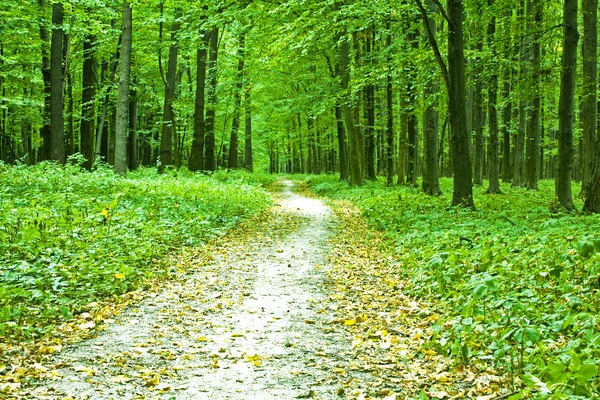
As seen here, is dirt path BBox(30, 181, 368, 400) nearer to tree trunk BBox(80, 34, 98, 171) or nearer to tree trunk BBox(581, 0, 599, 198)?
tree trunk BBox(581, 0, 599, 198)

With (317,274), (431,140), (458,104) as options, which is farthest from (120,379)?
(431,140)

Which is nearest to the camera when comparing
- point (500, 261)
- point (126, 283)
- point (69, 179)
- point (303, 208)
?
point (500, 261)

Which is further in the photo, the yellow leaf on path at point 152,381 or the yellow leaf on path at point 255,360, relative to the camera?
the yellow leaf on path at point 255,360

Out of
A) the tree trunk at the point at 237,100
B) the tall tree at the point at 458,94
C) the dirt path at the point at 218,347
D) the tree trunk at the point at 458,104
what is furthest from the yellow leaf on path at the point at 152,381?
the tree trunk at the point at 237,100

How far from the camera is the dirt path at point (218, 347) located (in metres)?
4.35

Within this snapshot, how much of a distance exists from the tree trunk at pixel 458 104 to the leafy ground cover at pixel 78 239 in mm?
6492

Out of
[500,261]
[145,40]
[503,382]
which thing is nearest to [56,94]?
[145,40]

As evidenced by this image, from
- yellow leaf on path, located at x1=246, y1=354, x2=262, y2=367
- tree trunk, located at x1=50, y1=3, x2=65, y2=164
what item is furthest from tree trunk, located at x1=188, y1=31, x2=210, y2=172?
yellow leaf on path, located at x1=246, y1=354, x2=262, y2=367

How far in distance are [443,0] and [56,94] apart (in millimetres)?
15794

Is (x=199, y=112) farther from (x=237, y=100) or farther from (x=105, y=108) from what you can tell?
(x=237, y=100)

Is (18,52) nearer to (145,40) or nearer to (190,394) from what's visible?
(145,40)

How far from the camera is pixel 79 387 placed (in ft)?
14.1

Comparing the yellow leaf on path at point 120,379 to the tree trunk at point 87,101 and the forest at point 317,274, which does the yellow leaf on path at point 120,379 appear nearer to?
the forest at point 317,274

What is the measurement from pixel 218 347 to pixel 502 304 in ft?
10.3
